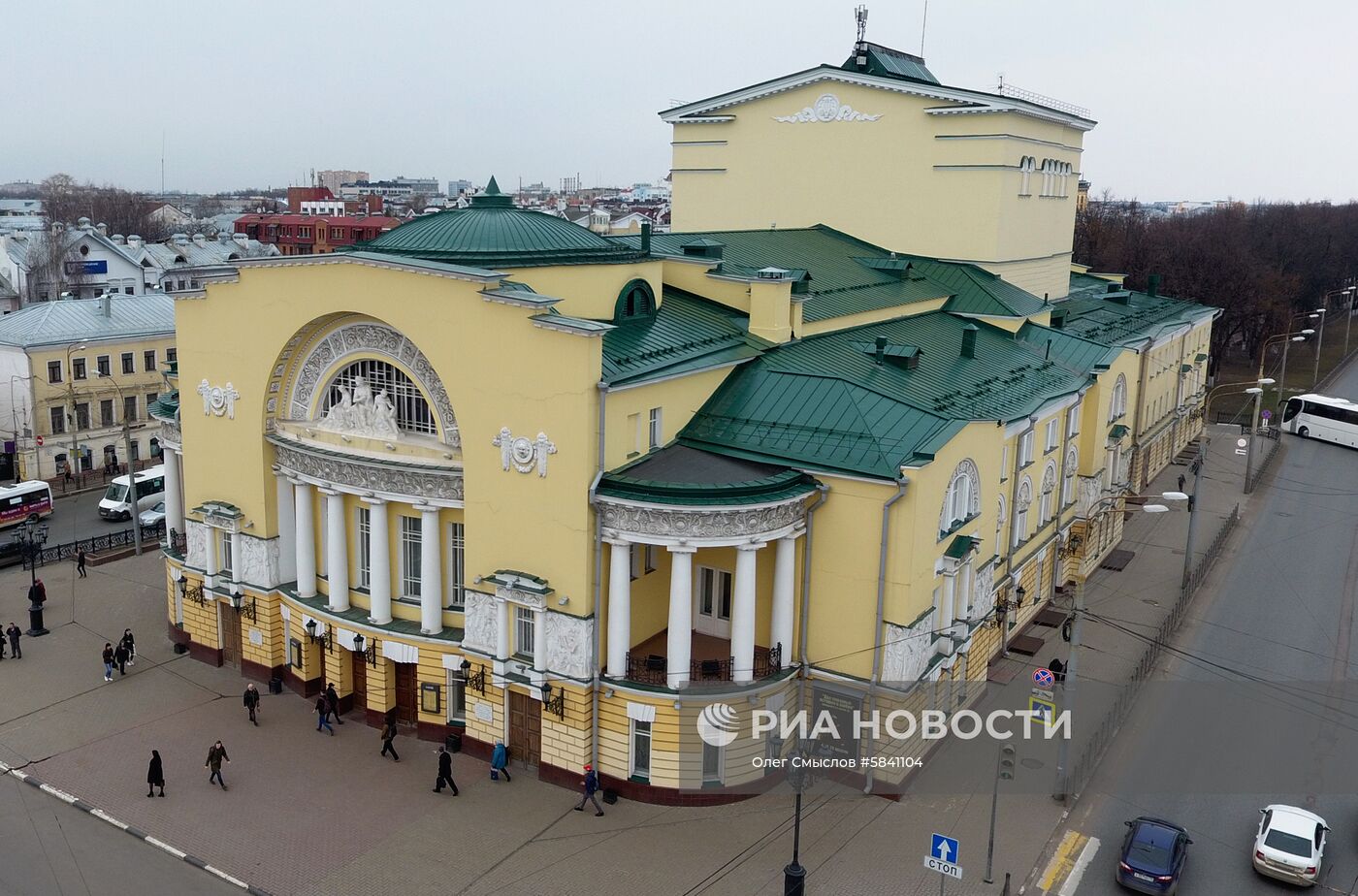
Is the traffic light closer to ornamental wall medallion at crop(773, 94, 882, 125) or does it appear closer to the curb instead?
the curb

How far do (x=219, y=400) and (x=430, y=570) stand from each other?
8.24m

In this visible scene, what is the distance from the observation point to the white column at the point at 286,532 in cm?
3023

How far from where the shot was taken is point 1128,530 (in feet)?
154

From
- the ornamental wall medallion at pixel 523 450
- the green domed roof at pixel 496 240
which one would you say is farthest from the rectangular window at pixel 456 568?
the green domed roof at pixel 496 240

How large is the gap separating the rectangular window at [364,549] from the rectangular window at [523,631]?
4.99 metres

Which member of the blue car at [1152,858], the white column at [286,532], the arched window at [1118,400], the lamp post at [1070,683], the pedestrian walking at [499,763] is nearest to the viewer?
the blue car at [1152,858]

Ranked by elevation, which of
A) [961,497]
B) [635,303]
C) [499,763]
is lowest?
[499,763]

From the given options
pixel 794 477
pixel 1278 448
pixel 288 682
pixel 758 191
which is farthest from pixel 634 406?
pixel 1278 448

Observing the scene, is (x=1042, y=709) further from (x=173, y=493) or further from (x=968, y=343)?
(x=173, y=493)

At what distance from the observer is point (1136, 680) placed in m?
31.7

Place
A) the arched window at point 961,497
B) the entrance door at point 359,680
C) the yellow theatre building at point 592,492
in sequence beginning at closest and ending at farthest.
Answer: the yellow theatre building at point 592,492
the arched window at point 961,497
the entrance door at point 359,680

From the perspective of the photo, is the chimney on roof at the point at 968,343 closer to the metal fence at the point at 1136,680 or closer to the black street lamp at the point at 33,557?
the metal fence at the point at 1136,680

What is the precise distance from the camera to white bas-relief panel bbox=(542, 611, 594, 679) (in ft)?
81.1

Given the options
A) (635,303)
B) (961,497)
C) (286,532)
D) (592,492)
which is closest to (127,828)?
(286,532)
